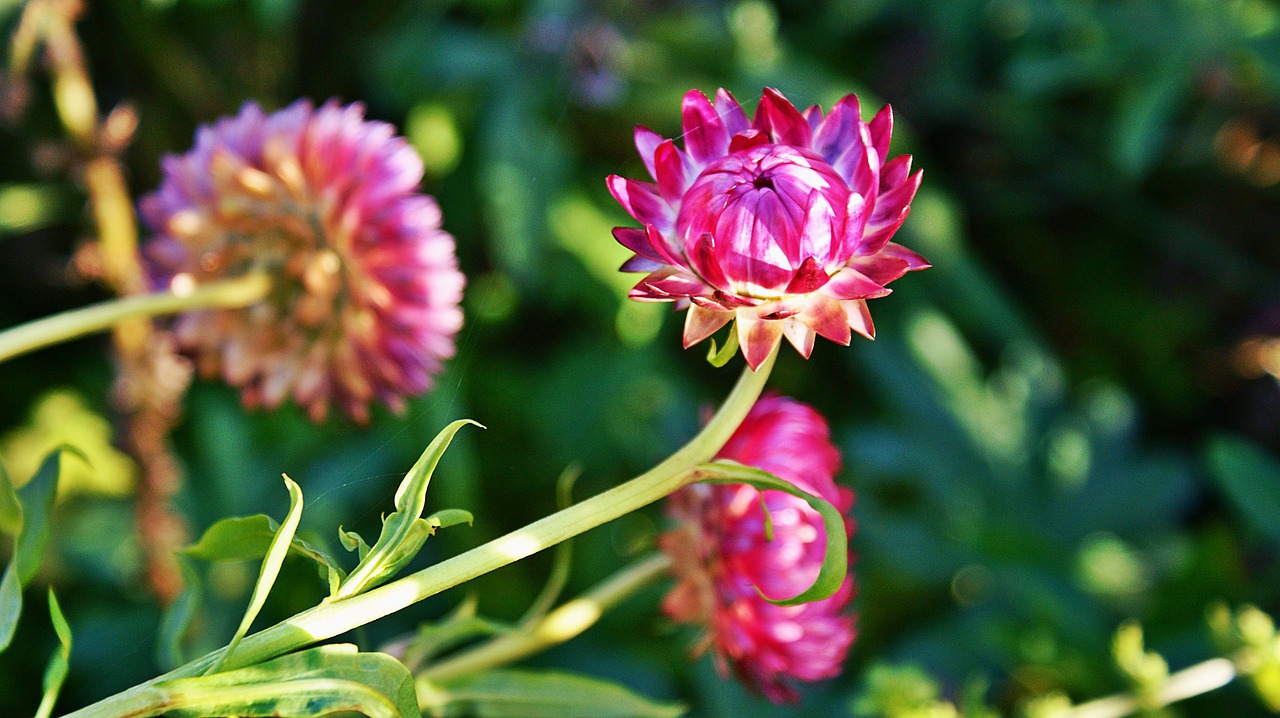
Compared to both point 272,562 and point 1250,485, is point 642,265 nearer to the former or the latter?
point 272,562

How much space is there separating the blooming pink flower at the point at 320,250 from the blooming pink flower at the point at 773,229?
0.96 feet

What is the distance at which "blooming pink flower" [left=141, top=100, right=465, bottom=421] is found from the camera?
2.29ft

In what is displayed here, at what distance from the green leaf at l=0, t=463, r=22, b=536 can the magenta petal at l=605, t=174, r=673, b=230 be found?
306mm

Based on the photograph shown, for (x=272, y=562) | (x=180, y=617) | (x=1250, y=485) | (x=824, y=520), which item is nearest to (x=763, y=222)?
(x=824, y=520)

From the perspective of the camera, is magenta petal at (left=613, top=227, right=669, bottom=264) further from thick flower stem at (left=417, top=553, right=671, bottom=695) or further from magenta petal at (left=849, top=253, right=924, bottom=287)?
thick flower stem at (left=417, top=553, right=671, bottom=695)

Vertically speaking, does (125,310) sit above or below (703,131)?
below

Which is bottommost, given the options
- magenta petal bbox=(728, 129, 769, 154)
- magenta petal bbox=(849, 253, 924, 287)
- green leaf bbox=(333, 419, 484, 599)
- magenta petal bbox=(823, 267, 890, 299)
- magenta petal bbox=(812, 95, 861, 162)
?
green leaf bbox=(333, 419, 484, 599)

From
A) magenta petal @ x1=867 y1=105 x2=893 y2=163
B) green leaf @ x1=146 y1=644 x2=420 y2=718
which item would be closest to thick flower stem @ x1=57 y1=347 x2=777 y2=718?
green leaf @ x1=146 y1=644 x2=420 y2=718

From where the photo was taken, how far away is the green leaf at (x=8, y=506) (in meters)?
0.48

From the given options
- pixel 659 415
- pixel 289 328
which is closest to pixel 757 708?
pixel 659 415

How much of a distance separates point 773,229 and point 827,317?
4 cm

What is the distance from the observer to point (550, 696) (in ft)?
1.81

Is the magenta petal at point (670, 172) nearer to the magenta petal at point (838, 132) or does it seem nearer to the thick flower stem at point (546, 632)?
the magenta petal at point (838, 132)

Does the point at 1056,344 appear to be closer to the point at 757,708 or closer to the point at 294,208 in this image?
the point at 757,708
